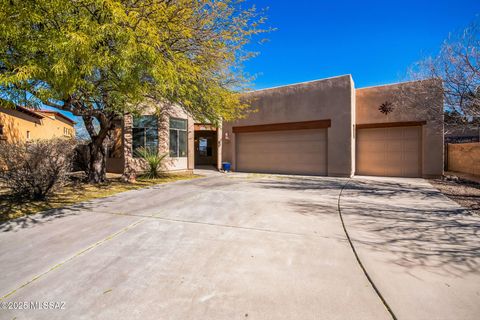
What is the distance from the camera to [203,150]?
73.3ft

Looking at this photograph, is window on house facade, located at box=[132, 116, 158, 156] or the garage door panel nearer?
window on house facade, located at box=[132, 116, 158, 156]

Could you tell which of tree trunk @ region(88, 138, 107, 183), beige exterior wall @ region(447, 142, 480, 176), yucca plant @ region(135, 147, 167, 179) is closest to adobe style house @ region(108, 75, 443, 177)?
yucca plant @ region(135, 147, 167, 179)

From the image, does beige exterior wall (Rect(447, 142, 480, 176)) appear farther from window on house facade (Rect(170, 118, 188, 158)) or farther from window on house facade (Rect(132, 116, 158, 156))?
window on house facade (Rect(132, 116, 158, 156))

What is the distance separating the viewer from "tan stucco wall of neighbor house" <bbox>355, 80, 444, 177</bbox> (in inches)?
397

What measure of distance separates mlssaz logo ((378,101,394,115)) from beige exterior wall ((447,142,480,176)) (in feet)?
17.6

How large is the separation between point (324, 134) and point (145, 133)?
10560 millimetres

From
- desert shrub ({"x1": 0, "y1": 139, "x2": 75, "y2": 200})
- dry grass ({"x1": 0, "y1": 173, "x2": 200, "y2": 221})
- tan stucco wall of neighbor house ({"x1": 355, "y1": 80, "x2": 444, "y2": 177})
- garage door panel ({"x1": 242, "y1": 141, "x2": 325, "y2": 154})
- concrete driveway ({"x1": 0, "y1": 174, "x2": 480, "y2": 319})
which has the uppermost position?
tan stucco wall of neighbor house ({"x1": 355, "y1": 80, "x2": 444, "y2": 177})

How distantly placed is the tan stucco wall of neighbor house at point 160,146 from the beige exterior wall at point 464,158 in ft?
55.0

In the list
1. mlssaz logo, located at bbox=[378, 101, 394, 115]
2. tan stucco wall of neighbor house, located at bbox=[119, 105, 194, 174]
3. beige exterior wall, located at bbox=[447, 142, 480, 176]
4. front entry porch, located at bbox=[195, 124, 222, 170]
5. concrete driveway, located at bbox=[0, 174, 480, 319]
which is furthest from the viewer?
front entry porch, located at bbox=[195, 124, 222, 170]

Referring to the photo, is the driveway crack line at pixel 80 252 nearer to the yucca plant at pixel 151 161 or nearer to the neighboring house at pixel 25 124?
the neighboring house at pixel 25 124

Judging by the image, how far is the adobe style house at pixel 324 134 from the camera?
12.4 metres

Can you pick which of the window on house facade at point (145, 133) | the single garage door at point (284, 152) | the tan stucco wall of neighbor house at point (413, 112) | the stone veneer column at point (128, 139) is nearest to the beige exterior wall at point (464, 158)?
the tan stucco wall of neighbor house at point (413, 112)

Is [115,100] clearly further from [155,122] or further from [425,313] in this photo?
[425,313]

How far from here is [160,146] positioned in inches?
517
